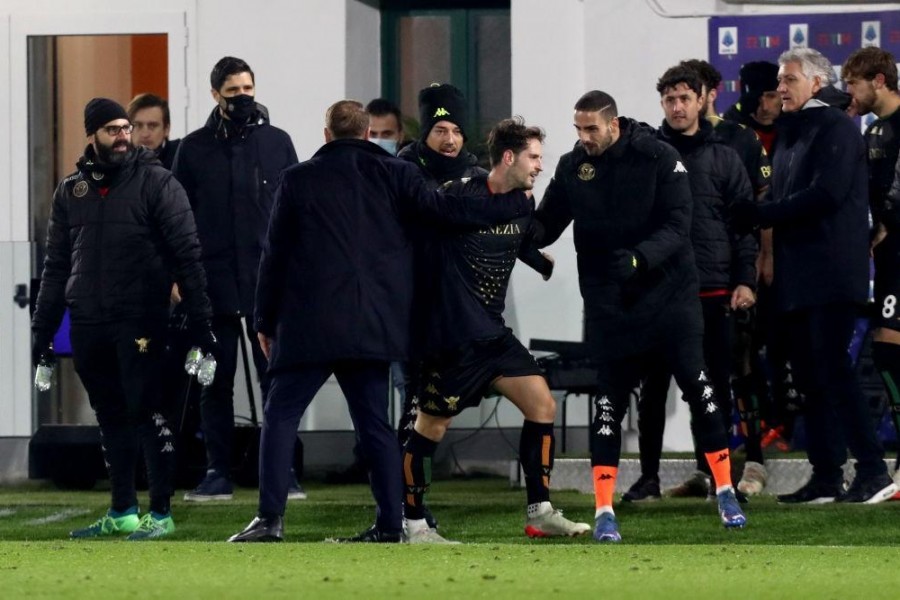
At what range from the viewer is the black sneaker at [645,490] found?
32.4ft

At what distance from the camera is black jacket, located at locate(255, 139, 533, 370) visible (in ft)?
26.0

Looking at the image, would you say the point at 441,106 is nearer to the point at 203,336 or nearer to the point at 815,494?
the point at 203,336

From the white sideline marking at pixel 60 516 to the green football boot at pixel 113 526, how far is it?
82cm

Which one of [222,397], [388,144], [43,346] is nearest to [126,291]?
[43,346]

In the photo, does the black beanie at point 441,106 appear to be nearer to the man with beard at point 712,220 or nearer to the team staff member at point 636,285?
the team staff member at point 636,285

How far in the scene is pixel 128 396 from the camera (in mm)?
8859

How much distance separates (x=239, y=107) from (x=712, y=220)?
2.40m

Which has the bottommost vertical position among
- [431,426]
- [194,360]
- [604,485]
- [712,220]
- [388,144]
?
[604,485]

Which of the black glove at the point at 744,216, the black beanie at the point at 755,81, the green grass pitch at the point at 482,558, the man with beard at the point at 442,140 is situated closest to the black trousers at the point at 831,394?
the green grass pitch at the point at 482,558

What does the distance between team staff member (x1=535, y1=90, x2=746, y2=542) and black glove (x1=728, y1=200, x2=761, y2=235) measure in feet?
2.77

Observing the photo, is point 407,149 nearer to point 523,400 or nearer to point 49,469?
point 523,400

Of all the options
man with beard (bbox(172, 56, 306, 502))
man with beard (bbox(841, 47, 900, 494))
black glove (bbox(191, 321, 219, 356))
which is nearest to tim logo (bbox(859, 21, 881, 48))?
man with beard (bbox(841, 47, 900, 494))

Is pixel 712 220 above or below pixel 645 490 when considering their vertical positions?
above

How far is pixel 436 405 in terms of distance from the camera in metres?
8.33
